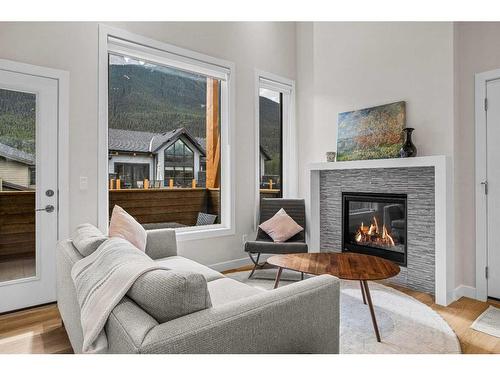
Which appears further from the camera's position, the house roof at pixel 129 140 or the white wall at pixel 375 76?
the house roof at pixel 129 140

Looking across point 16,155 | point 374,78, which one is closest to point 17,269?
point 16,155

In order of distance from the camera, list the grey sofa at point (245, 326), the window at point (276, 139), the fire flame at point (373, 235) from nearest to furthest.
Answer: the grey sofa at point (245, 326), the fire flame at point (373, 235), the window at point (276, 139)

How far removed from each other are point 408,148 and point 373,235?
1.09 m

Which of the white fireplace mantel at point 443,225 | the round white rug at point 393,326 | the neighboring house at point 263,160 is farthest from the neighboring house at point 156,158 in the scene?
the white fireplace mantel at point 443,225

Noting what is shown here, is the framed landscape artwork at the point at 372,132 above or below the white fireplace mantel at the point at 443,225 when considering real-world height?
above

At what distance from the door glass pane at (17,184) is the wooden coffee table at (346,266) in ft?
6.97

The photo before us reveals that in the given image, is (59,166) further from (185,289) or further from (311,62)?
(311,62)

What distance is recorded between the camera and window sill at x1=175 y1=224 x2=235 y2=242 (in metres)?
3.66

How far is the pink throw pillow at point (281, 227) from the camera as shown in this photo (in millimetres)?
3855

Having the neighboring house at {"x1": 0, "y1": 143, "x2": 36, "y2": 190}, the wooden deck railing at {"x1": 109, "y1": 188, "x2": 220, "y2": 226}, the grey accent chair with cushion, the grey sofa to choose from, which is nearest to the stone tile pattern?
the grey accent chair with cushion

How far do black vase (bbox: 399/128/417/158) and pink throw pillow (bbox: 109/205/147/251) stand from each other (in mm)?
2589

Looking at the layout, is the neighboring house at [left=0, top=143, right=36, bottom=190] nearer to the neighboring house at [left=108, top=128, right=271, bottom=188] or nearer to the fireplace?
the neighboring house at [left=108, top=128, right=271, bottom=188]

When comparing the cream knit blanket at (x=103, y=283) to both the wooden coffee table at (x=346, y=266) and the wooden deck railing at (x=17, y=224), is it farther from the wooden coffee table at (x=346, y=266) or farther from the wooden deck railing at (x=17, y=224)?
the wooden deck railing at (x=17, y=224)

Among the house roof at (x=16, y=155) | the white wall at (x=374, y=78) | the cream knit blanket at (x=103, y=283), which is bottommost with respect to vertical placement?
the cream knit blanket at (x=103, y=283)
